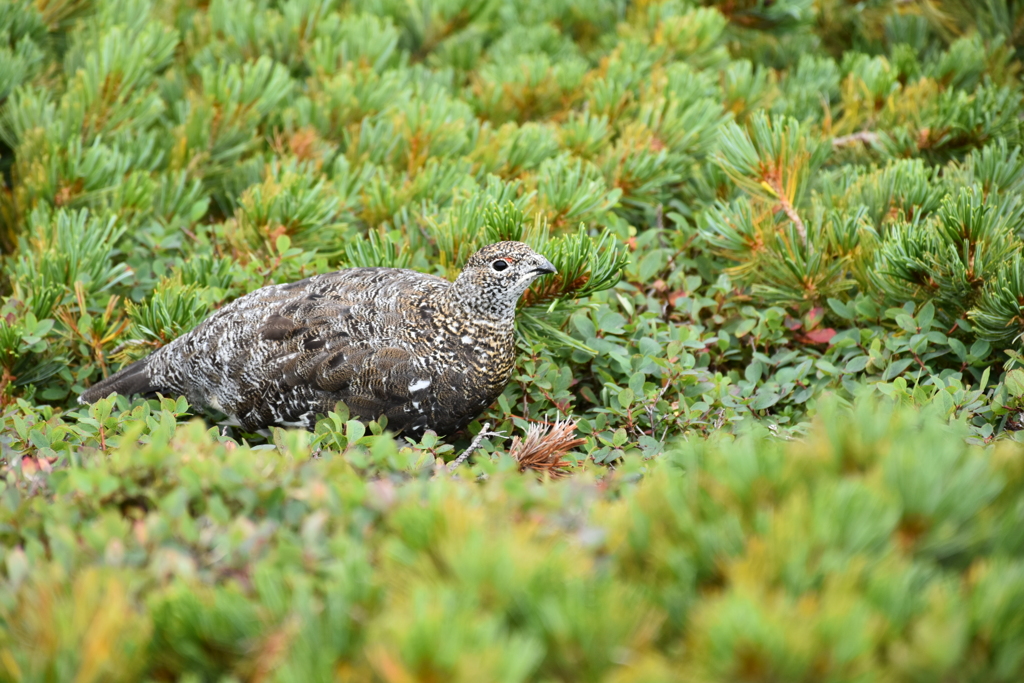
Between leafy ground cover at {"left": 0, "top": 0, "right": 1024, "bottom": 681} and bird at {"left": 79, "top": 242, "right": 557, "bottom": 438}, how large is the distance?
0.47ft

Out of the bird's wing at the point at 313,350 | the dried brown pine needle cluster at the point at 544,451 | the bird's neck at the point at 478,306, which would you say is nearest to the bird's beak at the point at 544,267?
the bird's neck at the point at 478,306

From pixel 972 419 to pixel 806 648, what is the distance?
1695 millimetres

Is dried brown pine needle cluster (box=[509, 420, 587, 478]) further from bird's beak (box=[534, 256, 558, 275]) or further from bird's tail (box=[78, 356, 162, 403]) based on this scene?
bird's tail (box=[78, 356, 162, 403])

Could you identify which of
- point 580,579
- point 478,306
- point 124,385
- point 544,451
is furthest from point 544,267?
point 580,579

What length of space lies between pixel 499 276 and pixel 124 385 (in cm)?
Answer: 122

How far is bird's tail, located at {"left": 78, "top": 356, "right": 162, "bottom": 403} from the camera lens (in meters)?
2.67

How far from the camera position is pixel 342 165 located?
3.26m

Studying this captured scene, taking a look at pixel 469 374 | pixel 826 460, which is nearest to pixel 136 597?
pixel 826 460

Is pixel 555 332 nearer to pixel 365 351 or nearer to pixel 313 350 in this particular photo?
pixel 365 351

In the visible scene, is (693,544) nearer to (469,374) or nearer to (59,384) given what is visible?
(469,374)

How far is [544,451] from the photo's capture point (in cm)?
216

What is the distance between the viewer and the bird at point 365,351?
251 centimetres

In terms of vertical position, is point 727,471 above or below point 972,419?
above

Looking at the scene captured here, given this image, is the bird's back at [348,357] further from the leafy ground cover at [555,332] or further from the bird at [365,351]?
the leafy ground cover at [555,332]
